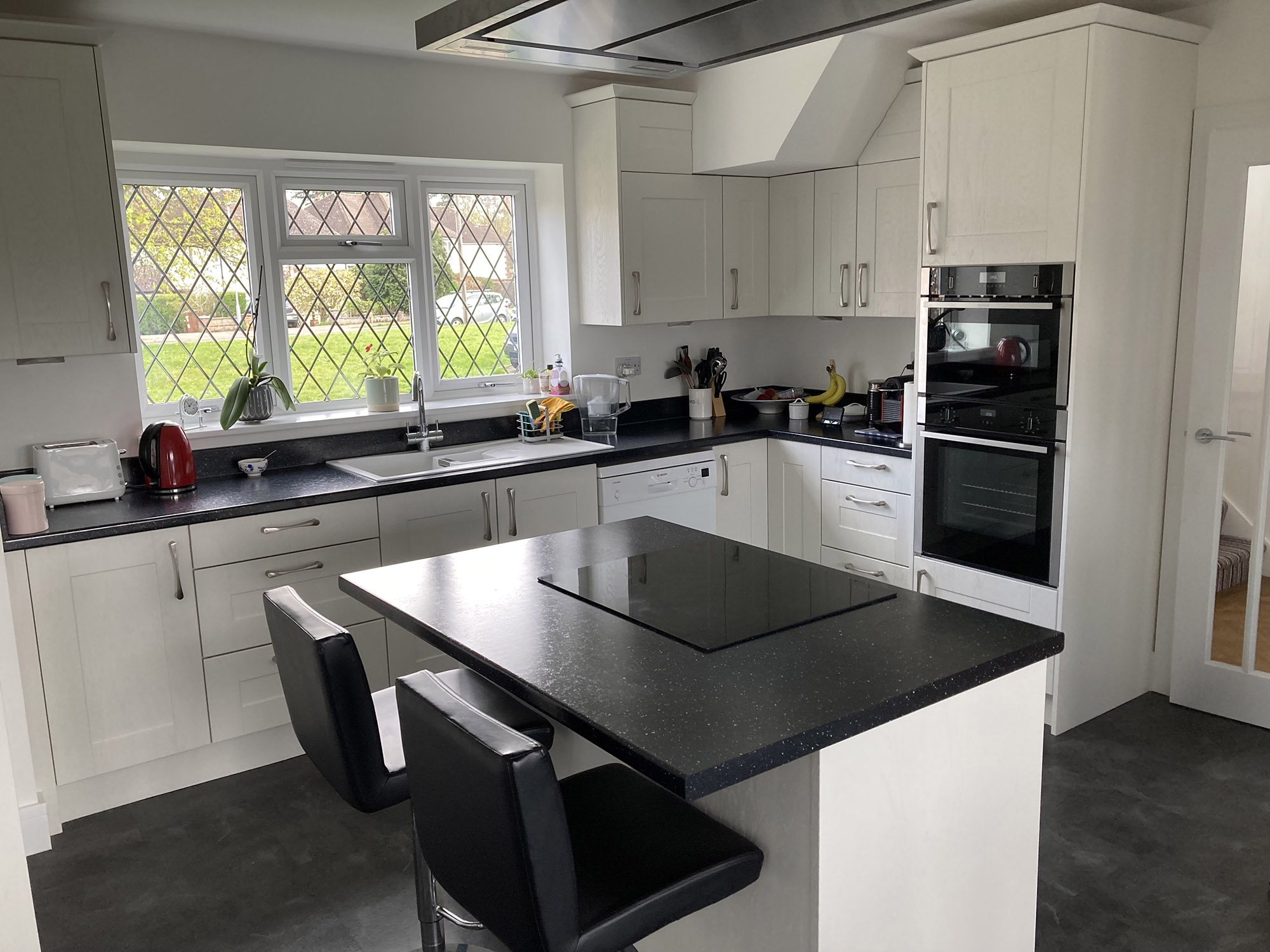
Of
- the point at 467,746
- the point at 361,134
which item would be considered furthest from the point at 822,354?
the point at 467,746

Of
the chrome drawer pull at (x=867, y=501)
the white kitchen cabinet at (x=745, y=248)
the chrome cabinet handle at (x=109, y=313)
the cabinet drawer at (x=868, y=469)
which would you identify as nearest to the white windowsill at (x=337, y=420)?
the chrome cabinet handle at (x=109, y=313)

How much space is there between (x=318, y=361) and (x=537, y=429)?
92cm

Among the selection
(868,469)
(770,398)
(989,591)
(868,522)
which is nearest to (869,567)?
(868,522)

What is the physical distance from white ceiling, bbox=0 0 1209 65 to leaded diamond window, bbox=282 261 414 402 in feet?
2.86

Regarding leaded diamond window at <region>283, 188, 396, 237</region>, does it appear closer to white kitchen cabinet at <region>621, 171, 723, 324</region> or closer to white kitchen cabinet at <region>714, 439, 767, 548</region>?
white kitchen cabinet at <region>621, 171, 723, 324</region>

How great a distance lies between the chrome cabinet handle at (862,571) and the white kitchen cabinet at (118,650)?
2498 millimetres

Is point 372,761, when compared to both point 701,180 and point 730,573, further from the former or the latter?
point 701,180

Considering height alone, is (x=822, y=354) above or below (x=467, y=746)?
above

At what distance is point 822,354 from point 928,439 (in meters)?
1.23

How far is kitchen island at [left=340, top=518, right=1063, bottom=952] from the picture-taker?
1.56 meters

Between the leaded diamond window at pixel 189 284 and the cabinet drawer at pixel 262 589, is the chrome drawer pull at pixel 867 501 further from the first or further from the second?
the leaded diamond window at pixel 189 284

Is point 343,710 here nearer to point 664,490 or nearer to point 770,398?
point 664,490

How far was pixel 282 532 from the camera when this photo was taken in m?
3.28

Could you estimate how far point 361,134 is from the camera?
151 inches
